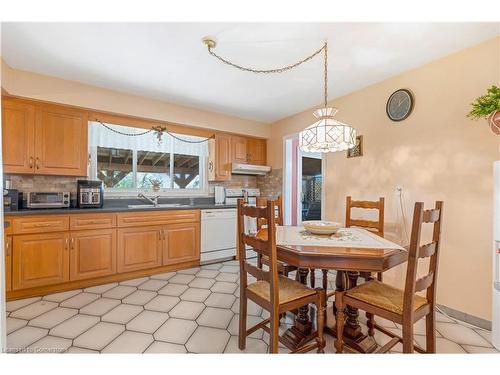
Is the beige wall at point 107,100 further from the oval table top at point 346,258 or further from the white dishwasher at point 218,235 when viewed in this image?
the oval table top at point 346,258

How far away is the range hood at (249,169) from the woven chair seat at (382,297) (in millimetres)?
2691

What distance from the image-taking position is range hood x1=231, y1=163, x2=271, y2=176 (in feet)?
12.9

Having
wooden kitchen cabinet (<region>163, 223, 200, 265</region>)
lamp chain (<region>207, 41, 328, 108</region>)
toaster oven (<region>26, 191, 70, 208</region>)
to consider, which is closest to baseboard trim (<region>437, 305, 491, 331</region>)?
lamp chain (<region>207, 41, 328, 108</region>)

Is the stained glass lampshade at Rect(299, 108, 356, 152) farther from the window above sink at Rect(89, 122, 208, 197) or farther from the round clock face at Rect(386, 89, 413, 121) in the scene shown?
the window above sink at Rect(89, 122, 208, 197)

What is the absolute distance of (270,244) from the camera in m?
1.33

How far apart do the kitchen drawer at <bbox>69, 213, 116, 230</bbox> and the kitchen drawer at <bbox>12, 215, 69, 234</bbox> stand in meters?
0.06

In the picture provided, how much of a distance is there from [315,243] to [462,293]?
1.52 metres

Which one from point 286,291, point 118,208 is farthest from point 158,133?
point 286,291

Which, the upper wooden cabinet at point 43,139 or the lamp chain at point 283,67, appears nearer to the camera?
the lamp chain at point 283,67

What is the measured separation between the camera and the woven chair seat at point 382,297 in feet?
4.39

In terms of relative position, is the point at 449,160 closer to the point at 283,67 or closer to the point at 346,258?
the point at 346,258

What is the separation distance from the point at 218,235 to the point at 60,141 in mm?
2207

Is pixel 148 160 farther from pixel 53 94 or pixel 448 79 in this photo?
pixel 448 79

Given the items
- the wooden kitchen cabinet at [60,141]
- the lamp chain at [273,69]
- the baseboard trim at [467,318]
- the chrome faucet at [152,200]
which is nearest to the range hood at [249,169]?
the chrome faucet at [152,200]
